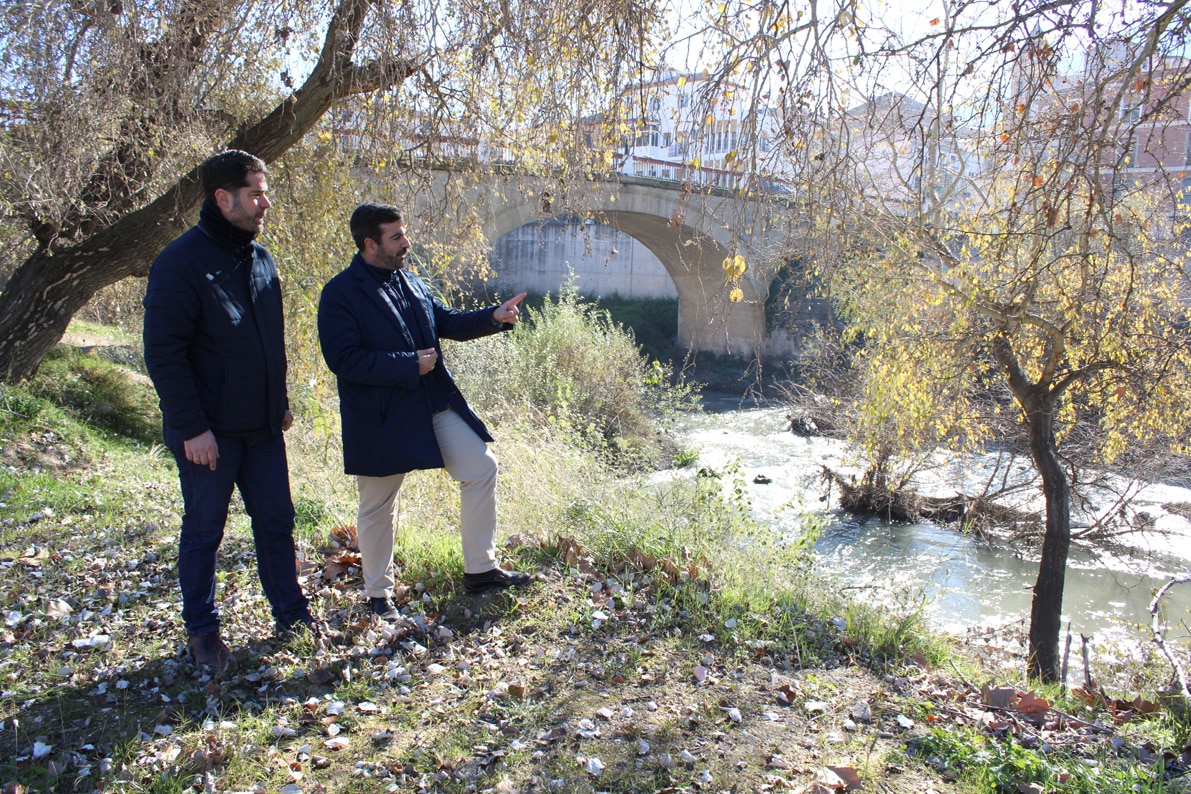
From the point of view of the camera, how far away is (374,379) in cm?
316

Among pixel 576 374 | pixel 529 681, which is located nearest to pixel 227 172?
pixel 529 681

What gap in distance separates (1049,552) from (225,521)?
21.5 ft

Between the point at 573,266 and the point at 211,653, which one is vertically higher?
the point at 573,266

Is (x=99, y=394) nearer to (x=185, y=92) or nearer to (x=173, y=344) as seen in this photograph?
(x=185, y=92)

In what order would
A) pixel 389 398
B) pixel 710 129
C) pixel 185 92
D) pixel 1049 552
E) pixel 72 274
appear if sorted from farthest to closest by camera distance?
pixel 1049 552 → pixel 72 274 → pixel 185 92 → pixel 710 129 → pixel 389 398

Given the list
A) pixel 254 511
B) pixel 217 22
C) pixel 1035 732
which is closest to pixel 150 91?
pixel 217 22

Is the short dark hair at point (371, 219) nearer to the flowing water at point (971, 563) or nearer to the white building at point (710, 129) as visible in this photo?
the white building at point (710, 129)

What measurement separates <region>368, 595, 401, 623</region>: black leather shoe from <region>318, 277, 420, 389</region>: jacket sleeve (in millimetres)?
909

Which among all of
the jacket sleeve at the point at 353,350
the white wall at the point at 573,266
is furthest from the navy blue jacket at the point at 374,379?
the white wall at the point at 573,266

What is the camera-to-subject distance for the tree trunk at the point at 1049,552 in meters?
6.88

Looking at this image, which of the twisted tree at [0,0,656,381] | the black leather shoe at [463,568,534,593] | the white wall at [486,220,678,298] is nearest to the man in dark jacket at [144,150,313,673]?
the black leather shoe at [463,568,534,593]

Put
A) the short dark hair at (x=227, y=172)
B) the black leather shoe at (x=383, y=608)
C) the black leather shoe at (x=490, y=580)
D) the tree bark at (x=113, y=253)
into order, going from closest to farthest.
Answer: the short dark hair at (x=227, y=172)
the black leather shoe at (x=383, y=608)
the black leather shoe at (x=490, y=580)
the tree bark at (x=113, y=253)

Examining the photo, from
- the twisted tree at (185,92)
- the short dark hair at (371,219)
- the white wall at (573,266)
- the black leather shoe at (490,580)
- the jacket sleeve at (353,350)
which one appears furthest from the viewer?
the white wall at (573,266)

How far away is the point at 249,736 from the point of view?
2570 millimetres
